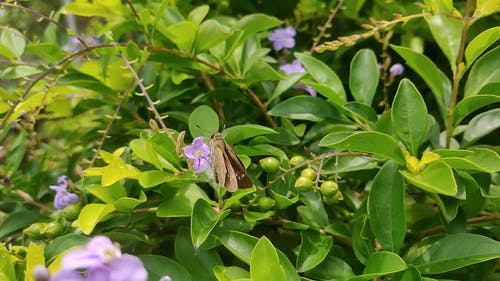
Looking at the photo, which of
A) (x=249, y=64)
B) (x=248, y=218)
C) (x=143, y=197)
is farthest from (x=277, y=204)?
(x=249, y=64)

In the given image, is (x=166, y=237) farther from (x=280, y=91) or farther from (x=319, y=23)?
(x=319, y=23)

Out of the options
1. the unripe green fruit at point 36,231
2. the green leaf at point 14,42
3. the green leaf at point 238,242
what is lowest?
the unripe green fruit at point 36,231

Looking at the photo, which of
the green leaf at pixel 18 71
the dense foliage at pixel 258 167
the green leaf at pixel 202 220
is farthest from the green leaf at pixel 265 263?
the green leaf at pixel 18 71

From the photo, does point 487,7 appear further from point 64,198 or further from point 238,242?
point 64,198

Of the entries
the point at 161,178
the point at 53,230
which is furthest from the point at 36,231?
the point at 161,178

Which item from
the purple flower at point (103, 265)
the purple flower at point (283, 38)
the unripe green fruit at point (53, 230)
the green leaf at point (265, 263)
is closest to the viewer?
the purple flower at point (103, 265)

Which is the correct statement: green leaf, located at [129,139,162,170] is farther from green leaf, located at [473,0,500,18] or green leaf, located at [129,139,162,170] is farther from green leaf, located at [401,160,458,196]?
green leaf, located at [473,0,500,18]

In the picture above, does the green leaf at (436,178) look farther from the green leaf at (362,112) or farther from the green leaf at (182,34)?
the green leaf at (182,34)

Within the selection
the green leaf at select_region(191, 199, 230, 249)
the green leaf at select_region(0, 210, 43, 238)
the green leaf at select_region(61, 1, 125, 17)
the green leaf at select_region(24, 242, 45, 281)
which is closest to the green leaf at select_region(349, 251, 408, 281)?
the green leaf at select_region(191, 199, 230, 249)

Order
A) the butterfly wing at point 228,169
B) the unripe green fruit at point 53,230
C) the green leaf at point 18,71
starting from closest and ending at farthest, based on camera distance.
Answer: the butterfly wing at point 228,169
the unripe green fruit at point 53,230
the green leaf at point 18,71
